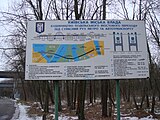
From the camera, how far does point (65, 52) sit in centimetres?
908

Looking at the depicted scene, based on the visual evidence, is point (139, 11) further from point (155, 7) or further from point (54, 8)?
point (54, 8)

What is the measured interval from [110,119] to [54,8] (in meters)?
9.73

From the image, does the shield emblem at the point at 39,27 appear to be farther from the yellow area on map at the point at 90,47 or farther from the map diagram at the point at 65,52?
the yellow area on map at the point at 90,47

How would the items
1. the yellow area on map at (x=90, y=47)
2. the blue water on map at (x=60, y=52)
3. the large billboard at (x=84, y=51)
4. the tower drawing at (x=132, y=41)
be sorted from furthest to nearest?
the tower drawing at (x=132, y=41) → the yellow area on map at (x=90, y=47) → the blue water on map at (x=60, y=52) → the large billboard at (x=84, y=51)

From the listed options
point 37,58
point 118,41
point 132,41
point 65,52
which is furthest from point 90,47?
point 37,58

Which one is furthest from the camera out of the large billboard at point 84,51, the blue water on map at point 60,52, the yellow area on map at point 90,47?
the yellow area on map at point 90,47

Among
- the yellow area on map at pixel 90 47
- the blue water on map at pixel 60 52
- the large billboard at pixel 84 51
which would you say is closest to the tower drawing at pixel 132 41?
the large billboard at pixel 84 51

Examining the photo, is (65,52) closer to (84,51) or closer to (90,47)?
(84,51)

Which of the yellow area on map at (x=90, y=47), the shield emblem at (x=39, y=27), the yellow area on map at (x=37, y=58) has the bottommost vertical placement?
the yellow area on map at (x=37, y=58)

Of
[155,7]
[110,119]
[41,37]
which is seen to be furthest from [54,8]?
[41,37]

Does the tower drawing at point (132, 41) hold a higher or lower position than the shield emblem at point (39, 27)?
lower

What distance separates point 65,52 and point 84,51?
0.63 metres

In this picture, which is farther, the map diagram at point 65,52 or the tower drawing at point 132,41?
the tower drawing at point 132,41

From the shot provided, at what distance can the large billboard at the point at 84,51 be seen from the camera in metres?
8.87
